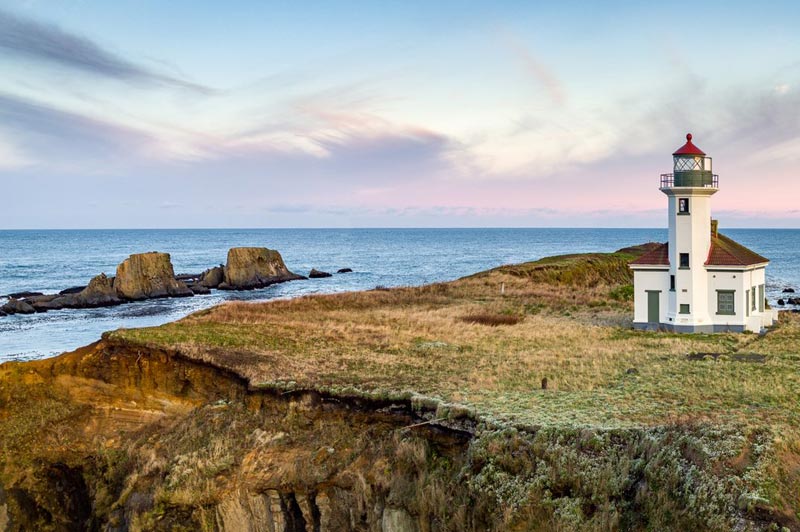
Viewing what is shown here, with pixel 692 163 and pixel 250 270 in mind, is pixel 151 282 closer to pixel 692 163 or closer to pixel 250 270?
pixel 250 270

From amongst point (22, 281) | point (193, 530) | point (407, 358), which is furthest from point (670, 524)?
point (22, 281)

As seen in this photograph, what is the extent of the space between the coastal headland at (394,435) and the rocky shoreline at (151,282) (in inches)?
1618

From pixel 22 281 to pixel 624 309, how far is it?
77.0 meters

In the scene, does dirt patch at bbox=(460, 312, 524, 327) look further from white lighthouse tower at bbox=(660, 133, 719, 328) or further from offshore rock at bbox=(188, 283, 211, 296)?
offshore rock at bbox=(188, 283, 211, 296)

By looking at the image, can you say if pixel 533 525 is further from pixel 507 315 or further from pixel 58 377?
pixel 507 315

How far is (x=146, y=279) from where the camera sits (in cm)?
6781

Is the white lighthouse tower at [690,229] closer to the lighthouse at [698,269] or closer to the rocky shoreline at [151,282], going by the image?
the lighthouse at [698,269]

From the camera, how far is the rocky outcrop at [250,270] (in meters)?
79.2

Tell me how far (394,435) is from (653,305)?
67.6 feet

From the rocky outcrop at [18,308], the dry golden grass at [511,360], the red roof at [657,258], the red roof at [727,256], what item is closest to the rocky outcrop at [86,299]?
the rocky outcrop at [18,308]

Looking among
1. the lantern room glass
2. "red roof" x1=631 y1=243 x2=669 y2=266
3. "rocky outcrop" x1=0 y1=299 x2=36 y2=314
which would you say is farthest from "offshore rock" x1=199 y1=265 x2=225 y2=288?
the lantern room glass

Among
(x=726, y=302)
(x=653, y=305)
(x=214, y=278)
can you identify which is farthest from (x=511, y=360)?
(x=214, y=278)

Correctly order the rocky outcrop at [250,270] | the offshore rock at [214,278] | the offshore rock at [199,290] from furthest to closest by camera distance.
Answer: the offshore rock at [214,278] < the rocky outcrop at [250,270] < the offshore rock at [199,290]

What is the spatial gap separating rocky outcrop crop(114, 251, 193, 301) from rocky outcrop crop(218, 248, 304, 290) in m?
7.49
